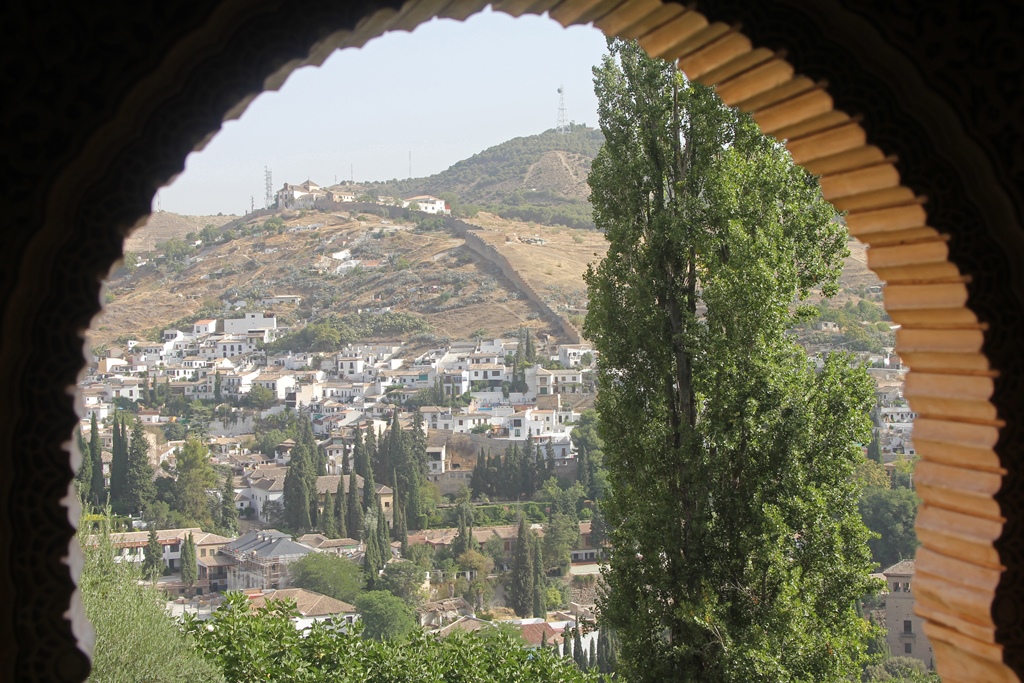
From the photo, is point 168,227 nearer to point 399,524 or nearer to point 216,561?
point 216,561

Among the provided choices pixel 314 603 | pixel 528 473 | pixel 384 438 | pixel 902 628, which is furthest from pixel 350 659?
pixel 384 438

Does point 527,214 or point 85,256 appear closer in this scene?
point 85,256

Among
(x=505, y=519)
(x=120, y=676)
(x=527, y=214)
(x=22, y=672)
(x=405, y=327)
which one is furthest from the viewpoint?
(x=527, y=214)

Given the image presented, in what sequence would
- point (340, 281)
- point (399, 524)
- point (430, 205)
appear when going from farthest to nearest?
1. point (430, 205)
2. point (340, 281)
3. point (399, 524)

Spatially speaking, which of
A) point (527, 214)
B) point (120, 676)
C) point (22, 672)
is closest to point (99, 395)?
point (527, 214)

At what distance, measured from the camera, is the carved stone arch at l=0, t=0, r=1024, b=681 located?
100 cm

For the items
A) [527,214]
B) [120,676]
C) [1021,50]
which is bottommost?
[120,676]

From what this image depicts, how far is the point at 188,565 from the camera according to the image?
26.9m

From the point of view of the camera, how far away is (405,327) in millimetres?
50281

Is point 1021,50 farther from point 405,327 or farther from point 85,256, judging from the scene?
point 405,327

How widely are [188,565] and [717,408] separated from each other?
25.3m

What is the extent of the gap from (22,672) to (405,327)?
4952 centimetres

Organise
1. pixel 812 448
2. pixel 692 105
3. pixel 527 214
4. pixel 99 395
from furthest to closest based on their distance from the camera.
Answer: pixel 527 214 < pixel 99 395 < pixel 692 105 < pixel 812 448

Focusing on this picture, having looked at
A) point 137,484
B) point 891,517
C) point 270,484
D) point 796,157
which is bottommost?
point 270,484
